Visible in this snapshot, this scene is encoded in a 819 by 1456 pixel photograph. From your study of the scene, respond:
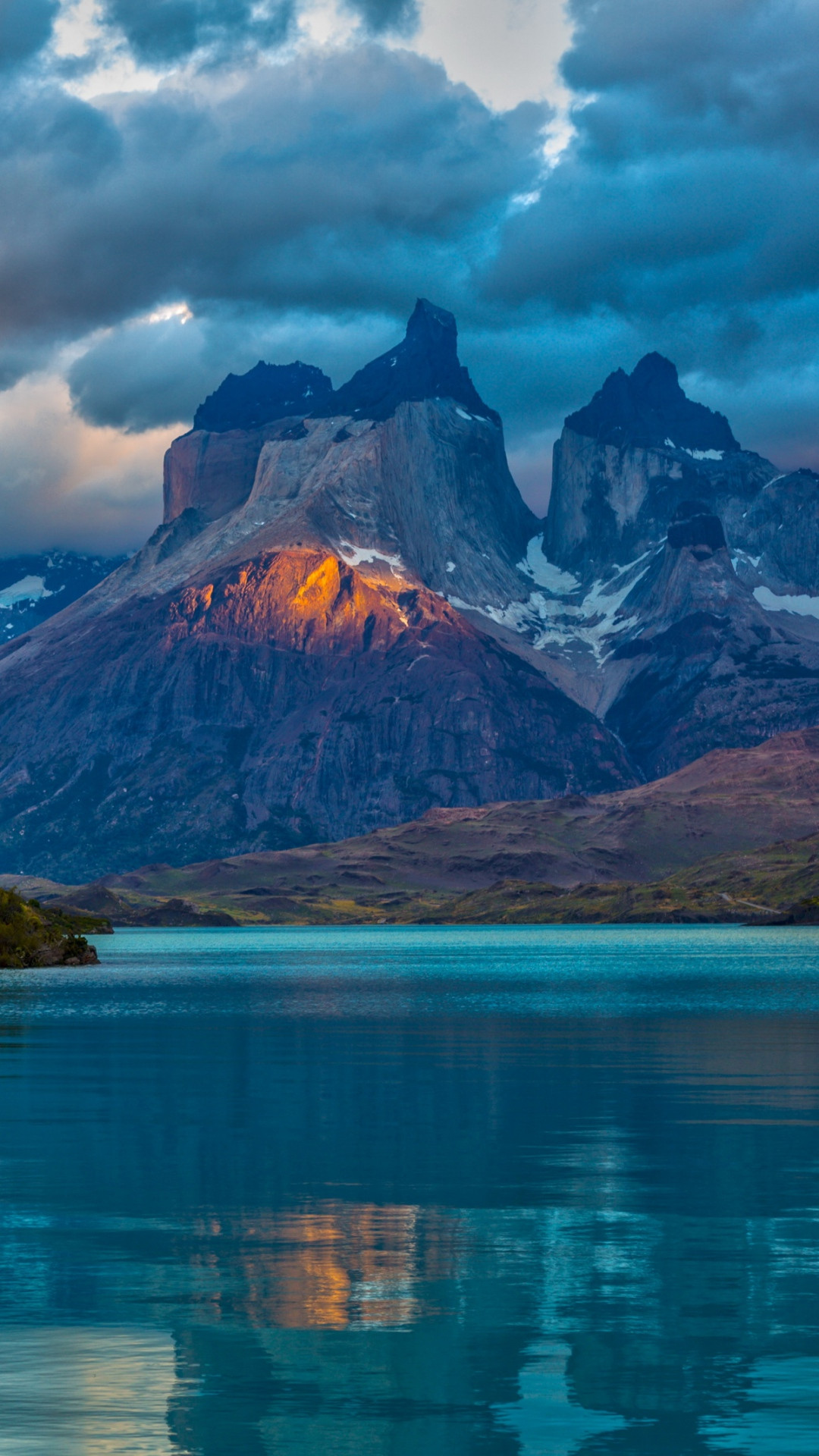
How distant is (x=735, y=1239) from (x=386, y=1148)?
820 inches

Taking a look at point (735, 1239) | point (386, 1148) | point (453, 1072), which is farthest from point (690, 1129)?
point (453, 1072)

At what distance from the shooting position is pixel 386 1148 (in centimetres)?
6519

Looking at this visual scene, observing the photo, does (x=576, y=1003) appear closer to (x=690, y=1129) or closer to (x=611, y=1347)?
(x=690, y=1129)

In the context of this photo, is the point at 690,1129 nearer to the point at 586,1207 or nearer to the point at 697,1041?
the point at 586,1207

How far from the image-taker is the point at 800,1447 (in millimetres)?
29203

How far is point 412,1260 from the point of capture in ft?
145

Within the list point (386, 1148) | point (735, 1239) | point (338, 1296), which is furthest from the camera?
point (386, 1148)

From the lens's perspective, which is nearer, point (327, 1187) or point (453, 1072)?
point (327, 1187)

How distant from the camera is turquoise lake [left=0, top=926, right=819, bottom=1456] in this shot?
31.0 metres

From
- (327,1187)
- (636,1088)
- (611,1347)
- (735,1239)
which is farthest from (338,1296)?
(636,1088)

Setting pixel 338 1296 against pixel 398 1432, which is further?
pixel 338 1296

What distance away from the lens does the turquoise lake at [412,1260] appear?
102 feet

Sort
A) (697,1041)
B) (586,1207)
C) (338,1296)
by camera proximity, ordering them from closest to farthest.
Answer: (338,1296)
(586,1207)
(697,1041)

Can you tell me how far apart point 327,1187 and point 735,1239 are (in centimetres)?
1499
